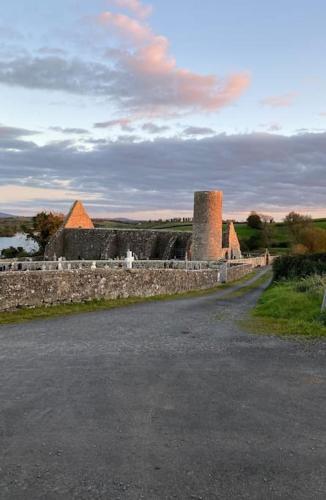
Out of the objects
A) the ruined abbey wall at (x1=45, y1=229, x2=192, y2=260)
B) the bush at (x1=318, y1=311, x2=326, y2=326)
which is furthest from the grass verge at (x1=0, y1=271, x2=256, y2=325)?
the ruined abbey wall at (x1=45, y1=229, x2=192, y2=260)

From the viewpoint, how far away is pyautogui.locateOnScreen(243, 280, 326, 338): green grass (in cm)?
1396

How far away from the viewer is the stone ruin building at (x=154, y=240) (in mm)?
42781

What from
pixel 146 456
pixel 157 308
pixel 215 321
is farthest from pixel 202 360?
pixel 157 308

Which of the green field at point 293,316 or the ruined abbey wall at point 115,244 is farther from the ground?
the ruined abbey wall at point 115,244

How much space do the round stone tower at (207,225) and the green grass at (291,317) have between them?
22.9 metres

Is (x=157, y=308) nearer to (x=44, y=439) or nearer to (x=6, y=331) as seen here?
(x=6, y=331)

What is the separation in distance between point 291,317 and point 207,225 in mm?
27081

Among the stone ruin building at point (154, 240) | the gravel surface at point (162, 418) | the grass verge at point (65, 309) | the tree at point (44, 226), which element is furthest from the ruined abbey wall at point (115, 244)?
the gravel surface at point (162, 418)

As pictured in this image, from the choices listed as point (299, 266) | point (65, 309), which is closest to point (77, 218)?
point (299, 266)

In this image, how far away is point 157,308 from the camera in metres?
19.8

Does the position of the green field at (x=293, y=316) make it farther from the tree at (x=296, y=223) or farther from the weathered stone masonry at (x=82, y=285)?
the tree at (x=296, y=223)

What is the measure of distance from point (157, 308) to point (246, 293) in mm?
10663

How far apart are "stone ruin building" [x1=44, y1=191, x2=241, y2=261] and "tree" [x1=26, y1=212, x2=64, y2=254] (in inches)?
326

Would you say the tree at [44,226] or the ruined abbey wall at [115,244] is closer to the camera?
the ruined abbey wall at [115,244]
